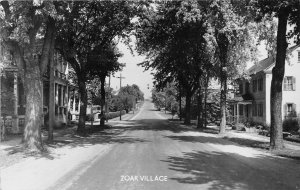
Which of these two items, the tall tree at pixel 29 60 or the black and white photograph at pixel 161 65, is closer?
→ the black and white photograph at pixel 161 65

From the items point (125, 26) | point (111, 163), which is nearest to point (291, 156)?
point (111, 163)

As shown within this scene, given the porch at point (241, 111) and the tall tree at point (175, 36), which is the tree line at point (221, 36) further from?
the porch at point (241, 111)

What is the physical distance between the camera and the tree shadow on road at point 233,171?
11281 millimetres

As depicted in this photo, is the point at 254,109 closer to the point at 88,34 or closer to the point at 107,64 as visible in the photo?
the point at 107,64

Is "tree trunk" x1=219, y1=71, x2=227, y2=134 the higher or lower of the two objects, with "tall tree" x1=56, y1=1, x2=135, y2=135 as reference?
lower

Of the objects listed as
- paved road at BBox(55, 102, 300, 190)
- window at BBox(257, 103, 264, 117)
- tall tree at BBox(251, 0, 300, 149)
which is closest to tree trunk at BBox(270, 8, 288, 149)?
tall tree at BBox(251, 0, 300, 149)

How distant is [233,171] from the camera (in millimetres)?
13453

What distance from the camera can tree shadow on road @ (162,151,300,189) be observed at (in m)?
11.3

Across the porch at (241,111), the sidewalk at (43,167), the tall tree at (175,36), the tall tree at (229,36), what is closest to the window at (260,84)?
the porch at (241,111)

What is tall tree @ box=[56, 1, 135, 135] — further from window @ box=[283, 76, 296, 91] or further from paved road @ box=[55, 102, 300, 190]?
window @ box=[283, 76, 296, 91]

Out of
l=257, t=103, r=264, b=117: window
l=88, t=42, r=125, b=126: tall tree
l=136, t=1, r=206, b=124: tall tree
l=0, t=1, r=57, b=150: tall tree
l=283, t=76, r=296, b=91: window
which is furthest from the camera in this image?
l=257, t=103, r=264, b=117: window

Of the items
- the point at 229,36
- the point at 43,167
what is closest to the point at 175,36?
the point at 229,36

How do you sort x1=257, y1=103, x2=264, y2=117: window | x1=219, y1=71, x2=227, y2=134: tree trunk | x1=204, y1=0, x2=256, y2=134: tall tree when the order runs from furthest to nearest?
x1=257, y1=103, x2=264, y2=117: window < x1=219, y1=71, x2=227, y2=134: tree trunk < x1=204, y1=0, x2=256, y2=134: tall tree

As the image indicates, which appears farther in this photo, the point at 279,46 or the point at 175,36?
the point at 175,36
